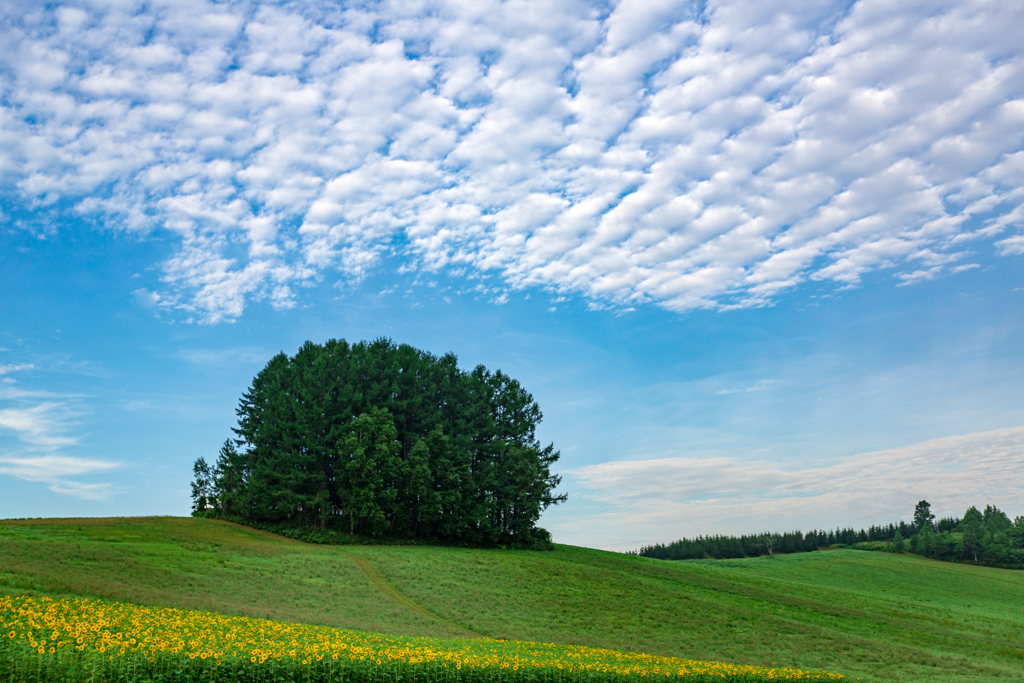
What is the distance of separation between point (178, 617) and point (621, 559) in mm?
44289

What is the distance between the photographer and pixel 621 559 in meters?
53.3

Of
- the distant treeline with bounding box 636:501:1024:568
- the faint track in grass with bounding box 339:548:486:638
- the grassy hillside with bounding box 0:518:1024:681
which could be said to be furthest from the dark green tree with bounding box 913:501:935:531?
the faint track in grass with bounding box 339:548:486:638

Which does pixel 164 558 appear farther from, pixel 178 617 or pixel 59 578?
pixel 178 617

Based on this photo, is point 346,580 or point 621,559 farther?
point 621,559

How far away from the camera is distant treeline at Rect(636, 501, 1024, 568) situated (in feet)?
299

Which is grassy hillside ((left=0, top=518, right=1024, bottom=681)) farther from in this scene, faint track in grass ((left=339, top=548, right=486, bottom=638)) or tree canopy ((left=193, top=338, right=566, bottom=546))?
tree canopy ((left=193, top=338, right=566, bottom=546))

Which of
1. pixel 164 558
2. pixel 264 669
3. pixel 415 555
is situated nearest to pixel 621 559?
pixel 415 555

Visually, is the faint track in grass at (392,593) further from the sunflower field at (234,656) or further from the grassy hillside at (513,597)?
the sunflower field at (234,656)

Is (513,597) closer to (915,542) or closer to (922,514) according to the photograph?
(915,542)

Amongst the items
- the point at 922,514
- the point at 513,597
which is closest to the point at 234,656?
the point at 513,597

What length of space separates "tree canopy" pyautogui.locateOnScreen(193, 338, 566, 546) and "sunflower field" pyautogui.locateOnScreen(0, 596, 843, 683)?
105ft

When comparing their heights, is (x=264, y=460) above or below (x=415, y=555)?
above

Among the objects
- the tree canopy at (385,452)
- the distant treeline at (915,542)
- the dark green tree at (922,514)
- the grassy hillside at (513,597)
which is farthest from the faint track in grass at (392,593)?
the dark green tree at (922,514)

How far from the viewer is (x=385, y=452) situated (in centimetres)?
4756
